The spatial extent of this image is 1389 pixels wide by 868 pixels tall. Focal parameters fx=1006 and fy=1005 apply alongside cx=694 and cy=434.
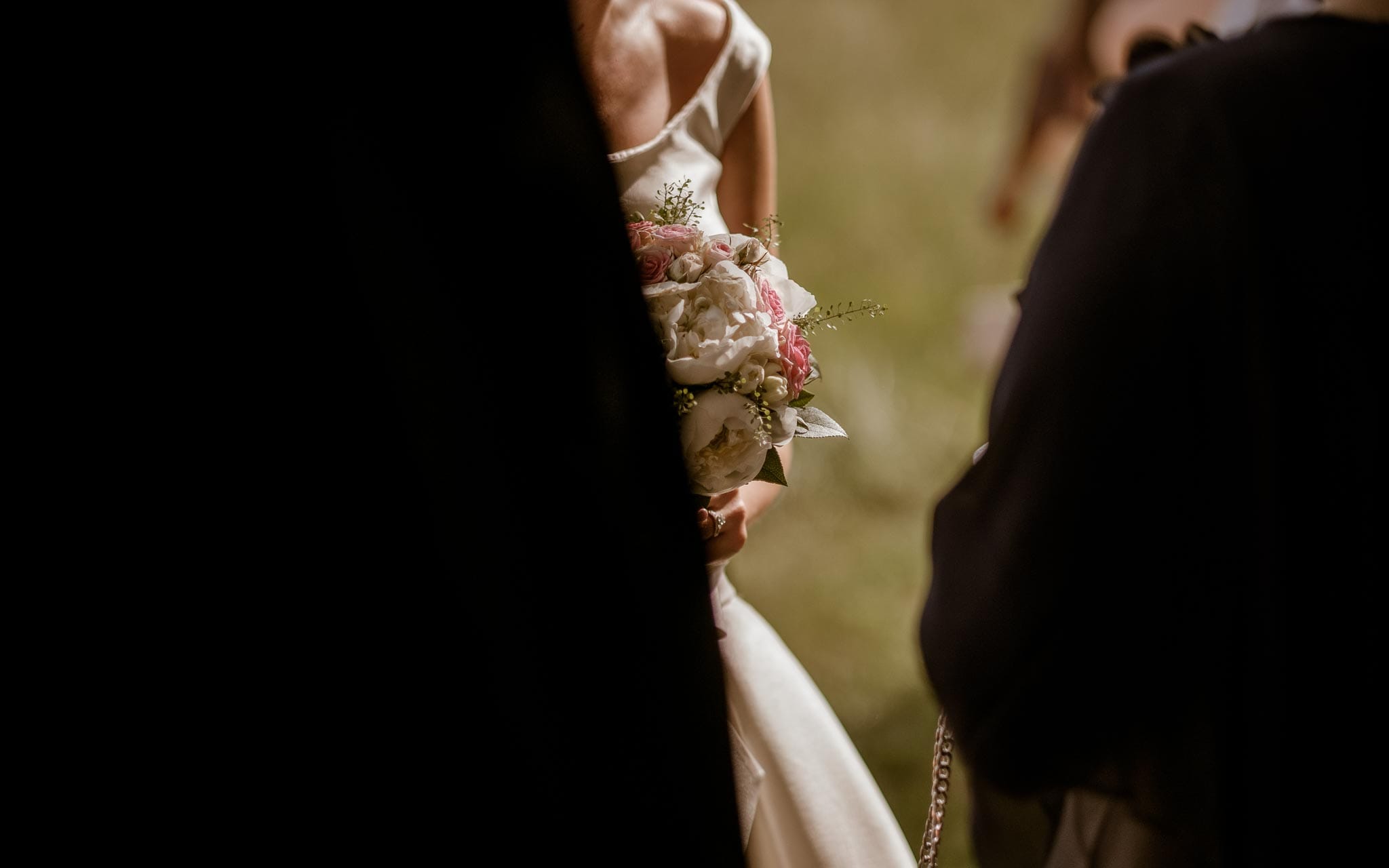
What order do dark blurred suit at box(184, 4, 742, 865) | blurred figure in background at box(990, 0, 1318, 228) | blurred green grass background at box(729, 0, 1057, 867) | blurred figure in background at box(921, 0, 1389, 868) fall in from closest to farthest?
dark blurred suit at box(184, 4, 742, 865) < blurred figure in background at box(921, 0, 1389, 868) < blurred figure in background at box(990, 0, 1318, 228) < blurred green grass background at box(729, 0, 1057, 867)

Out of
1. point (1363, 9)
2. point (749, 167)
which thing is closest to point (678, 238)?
point (749, 167)

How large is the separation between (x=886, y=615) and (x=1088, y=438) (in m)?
2.96

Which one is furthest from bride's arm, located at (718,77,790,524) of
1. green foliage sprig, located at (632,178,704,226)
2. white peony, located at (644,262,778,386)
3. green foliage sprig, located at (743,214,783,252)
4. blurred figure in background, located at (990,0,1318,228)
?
blurred figure in background, located at (990,0,1318,228)

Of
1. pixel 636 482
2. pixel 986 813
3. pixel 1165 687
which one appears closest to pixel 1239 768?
pixel 1165 687

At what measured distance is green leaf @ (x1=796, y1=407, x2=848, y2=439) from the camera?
1.38 m

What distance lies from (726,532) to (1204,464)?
725 millimetres

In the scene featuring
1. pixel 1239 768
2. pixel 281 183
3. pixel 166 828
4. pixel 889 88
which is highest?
pixel 281 183

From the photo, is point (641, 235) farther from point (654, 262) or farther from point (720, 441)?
point (720, 441)

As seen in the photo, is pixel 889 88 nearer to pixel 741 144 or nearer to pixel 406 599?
pixel 741 144

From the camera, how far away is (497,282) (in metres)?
0.91

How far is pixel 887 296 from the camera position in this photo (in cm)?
639

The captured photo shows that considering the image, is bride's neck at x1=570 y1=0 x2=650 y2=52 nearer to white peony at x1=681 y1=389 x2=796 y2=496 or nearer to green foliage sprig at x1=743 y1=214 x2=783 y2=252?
green foliage sprig at x1=743 y1=214 x2=783 y2=252

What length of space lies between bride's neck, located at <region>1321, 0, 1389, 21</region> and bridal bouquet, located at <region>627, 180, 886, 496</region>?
0.67m

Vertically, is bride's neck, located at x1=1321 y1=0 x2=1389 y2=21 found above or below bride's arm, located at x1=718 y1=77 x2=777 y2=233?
above
